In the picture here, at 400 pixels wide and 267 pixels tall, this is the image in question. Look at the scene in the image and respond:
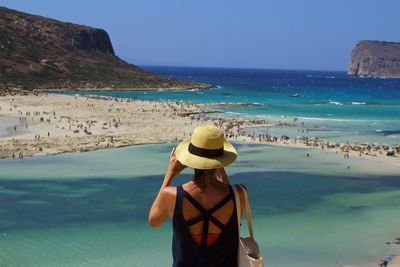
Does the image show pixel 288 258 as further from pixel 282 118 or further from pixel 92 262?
pixel 282 118

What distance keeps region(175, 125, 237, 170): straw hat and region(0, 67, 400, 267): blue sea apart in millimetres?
10258

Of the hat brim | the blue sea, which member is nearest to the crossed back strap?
the hat brim

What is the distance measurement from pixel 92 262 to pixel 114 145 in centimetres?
2158

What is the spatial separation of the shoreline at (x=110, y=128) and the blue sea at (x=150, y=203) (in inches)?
73.0

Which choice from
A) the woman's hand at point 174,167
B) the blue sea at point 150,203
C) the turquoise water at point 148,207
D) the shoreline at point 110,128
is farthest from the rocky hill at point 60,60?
the woman's hand at point 174,167

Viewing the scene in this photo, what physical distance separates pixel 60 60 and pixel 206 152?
11152 centimetres

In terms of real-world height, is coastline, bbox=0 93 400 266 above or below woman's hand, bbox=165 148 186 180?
below

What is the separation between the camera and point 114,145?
35.2 meters

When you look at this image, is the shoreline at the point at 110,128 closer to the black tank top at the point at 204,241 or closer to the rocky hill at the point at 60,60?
the black tank top at the point at 204,241

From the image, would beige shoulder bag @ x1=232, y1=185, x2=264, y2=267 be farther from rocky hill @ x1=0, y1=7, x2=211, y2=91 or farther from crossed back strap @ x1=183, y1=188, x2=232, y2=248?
rocky hill @ x1=0, y1=7, x2=211, y2=91

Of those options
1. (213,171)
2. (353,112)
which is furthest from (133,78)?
(213,171)

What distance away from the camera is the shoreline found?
112 ft

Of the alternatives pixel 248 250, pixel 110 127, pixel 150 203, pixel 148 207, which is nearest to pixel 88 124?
pixel 110 127

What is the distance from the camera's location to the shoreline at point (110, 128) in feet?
112
